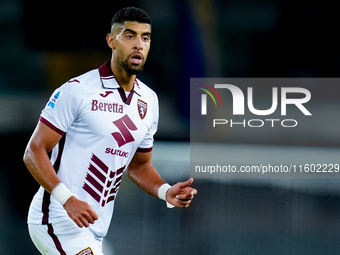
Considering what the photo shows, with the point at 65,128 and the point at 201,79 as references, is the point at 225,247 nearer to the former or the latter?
the point at 201,79

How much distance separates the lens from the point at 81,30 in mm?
4664

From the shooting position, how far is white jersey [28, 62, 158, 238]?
272 centimetres

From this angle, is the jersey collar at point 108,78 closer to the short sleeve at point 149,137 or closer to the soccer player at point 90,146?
the soccer player at point 90,146

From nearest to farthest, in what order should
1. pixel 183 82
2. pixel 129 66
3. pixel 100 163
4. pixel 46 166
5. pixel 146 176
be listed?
pixel 46 166 < pixel 100 163 < pixel 129 66 < pixel 146 176 < pixel 183 82

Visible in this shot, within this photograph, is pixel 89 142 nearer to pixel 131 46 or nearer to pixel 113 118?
pixel 113 118

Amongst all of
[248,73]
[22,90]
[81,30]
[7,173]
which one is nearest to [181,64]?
[248,73]

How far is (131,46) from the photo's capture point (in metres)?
2.95

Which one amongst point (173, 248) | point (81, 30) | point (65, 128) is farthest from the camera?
point (81, 30)

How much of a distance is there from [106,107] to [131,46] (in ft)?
1.13

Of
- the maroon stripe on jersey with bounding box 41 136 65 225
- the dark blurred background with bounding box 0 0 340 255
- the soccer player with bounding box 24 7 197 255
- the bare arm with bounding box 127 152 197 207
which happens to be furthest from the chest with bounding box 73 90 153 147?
the dark blurred background with bounding box 0 0 340 255

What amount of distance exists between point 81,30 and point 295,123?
1.84 metres

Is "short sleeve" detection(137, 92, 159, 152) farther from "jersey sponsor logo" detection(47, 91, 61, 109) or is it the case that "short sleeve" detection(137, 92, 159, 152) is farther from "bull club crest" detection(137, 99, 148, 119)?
"jersey sponsor logo" detection(47, 91, 61, 109)

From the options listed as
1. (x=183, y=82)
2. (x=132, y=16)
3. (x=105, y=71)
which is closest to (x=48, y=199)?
(x=105, y=71)

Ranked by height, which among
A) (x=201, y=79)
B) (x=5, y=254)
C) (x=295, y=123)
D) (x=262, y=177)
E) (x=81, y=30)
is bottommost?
(x=5, y=254)
